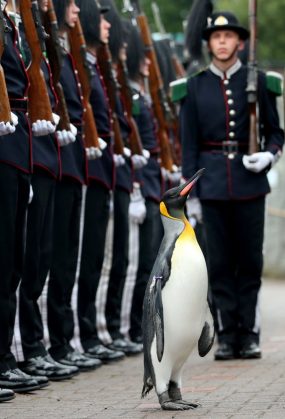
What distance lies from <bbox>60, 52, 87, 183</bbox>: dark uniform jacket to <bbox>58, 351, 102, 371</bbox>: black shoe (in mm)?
1006

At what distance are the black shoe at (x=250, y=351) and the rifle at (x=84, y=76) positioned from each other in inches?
61.2

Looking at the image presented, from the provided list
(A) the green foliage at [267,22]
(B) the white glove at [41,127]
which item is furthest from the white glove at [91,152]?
(A) the green foliage at [267,22]

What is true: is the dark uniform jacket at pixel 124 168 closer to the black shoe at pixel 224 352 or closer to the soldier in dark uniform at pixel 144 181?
the soldier in dark uniform at pixel 144 181

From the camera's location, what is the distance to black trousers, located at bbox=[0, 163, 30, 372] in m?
6.94

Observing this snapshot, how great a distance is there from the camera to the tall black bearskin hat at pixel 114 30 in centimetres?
995

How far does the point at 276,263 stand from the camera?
1819cm

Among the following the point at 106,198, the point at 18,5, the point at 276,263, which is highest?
the point at 18,5

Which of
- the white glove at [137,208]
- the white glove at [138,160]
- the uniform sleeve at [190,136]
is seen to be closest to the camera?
the uniform sleeve at [190,136]

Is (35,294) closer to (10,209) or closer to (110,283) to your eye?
(10,209)

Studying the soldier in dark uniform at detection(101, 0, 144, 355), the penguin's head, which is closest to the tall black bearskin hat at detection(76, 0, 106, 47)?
the soldier in dark uniform at detection(101, 0, 144, 355)

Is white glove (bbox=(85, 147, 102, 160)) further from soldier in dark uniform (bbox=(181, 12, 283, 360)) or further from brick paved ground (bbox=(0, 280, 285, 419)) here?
brick paved ground (bbox=(0, 280, 285, 419))

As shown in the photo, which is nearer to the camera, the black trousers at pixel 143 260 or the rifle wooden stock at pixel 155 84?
the black trousers at pixel 143 260

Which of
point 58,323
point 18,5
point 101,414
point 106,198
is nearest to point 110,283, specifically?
point 106,198

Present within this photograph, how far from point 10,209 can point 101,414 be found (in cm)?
121
